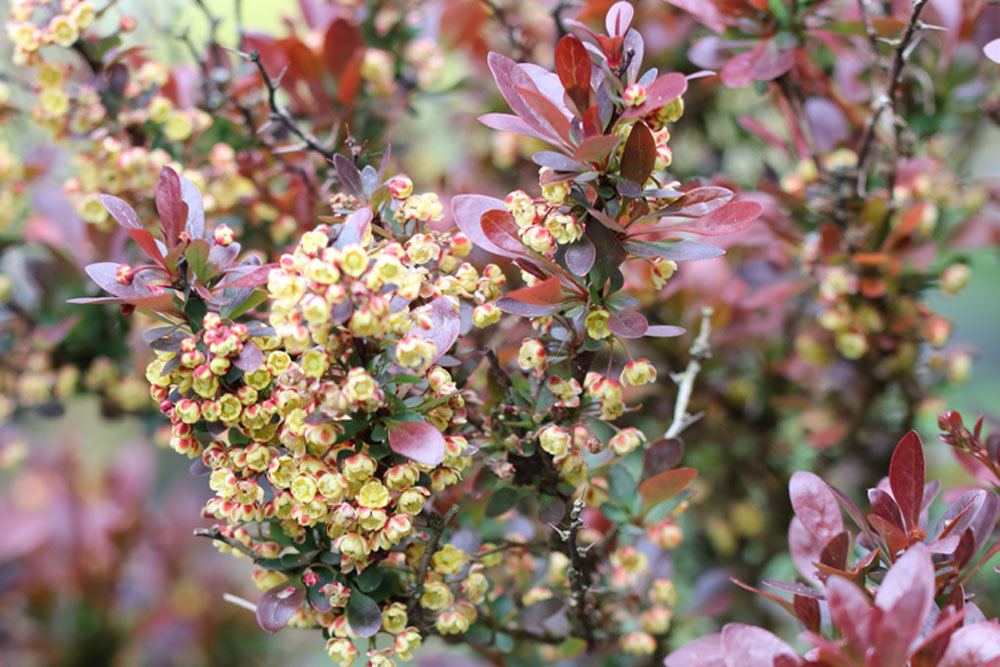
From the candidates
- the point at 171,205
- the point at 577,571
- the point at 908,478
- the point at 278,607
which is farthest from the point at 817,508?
the point at 171,205

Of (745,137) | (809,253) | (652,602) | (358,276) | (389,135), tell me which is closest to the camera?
(358,276)

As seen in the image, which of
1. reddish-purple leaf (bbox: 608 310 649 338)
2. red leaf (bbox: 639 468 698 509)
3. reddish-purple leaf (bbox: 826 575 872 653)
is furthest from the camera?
red leaf (bbox: 639 468 698 509)

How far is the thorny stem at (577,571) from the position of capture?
0.69m

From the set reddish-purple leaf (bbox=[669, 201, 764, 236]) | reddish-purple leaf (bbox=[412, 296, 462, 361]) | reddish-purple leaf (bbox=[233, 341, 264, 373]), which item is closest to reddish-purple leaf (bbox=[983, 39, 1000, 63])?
reddish-purple leaf (bbox=[669, 201, 764, 236])

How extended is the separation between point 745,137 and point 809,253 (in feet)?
1.51

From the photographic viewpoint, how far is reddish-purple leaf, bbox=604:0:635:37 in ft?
2.16

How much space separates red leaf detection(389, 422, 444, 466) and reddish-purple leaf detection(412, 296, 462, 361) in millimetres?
51

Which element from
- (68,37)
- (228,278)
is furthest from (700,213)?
(68,37)

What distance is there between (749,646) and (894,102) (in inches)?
22.0

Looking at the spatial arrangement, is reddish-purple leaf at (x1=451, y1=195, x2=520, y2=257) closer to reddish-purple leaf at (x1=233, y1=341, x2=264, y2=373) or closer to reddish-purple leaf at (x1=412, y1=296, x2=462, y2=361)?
reddish-purple leaf at (x1=412, y1=296, x2=462, y2=361)

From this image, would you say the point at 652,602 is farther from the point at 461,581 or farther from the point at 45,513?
the point at 45,513

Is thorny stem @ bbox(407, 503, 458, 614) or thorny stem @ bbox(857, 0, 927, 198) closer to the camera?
thorny stem @ bbox(407, 503, 458, 614)

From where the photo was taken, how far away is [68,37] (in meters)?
0.84

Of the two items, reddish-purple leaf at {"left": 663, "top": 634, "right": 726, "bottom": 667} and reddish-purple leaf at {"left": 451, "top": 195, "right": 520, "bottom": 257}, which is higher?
reddish-purple leaf at {"left": 451, "top": 195, "right": 520, "bottom": 257}
